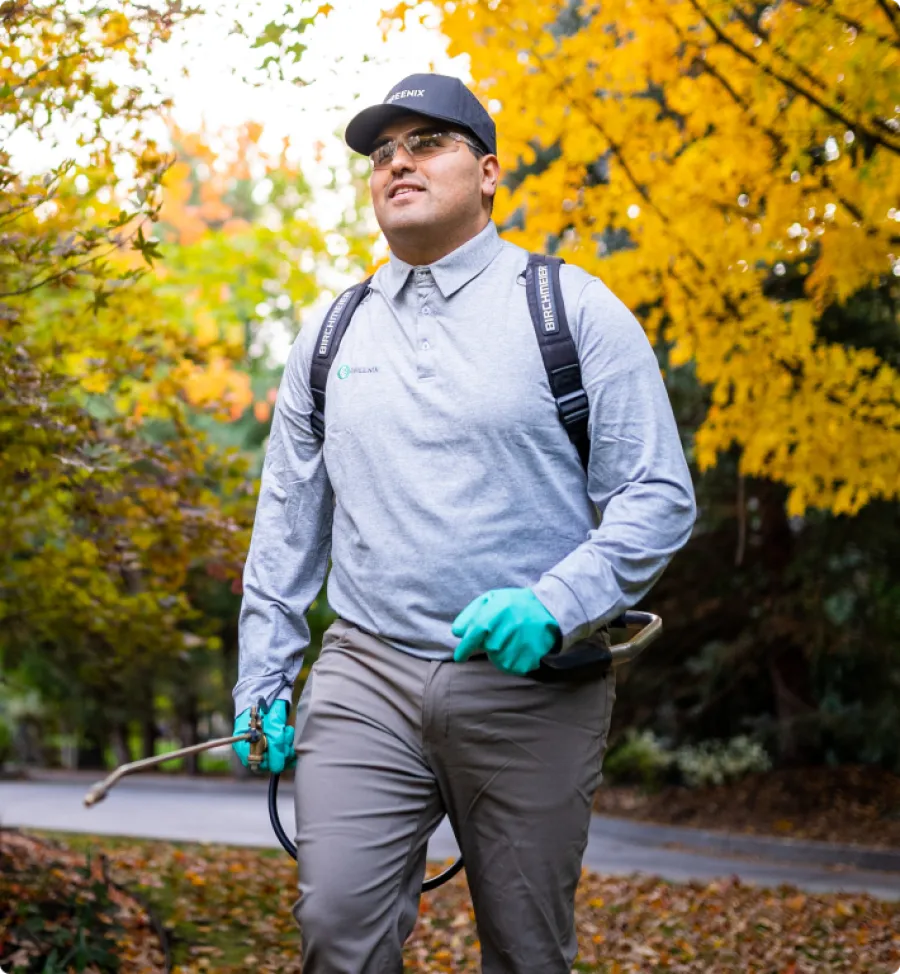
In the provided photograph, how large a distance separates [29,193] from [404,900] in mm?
2818

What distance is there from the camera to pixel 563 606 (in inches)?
90.4

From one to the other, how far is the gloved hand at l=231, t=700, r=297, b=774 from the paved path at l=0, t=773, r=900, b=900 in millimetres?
7160

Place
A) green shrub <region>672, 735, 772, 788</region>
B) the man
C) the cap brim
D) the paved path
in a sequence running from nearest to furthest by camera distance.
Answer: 1. the man
2. the cap brim
3. the paved path
4. green shrub <region>672, 735, 772, 788</region>

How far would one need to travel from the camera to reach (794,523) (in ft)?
46.5

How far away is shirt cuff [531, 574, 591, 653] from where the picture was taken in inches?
90.2

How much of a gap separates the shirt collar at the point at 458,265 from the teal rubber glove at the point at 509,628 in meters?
0.73

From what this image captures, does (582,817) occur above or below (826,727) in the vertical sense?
above

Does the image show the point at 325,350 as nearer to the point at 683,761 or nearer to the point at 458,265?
the point at 458,265

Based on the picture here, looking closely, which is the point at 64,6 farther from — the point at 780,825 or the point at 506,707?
the point at 780,825

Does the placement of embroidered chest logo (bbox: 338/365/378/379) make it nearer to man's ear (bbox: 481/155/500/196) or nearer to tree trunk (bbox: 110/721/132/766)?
man's ear (bbox: 481/155/500/196)

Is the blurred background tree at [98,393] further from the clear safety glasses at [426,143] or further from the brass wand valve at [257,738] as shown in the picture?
the brass wand valve at [257,738]

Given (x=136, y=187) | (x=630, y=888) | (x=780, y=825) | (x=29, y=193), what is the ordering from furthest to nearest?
1. (x=780, y=825)
2. (x=630, y=888)
3. (x=136, y=187)
4. (x=29, y=193)

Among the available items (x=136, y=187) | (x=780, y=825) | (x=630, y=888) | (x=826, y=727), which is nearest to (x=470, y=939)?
(x=630, y=888)

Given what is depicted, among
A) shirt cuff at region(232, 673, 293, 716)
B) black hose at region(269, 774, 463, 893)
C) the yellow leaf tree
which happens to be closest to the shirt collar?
shirt cuff at region(232, 673, 293, 716)
